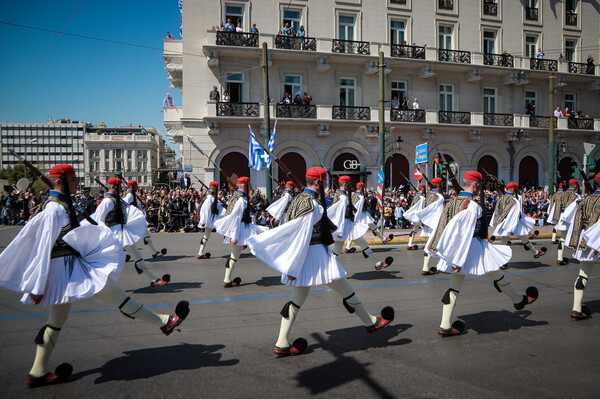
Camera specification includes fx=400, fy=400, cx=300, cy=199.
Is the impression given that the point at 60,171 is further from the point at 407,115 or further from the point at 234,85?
the point at 407,115

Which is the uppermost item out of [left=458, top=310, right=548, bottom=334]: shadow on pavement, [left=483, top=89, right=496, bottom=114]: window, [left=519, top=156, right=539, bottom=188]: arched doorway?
[left=483, top=89, right=496, bottom=114]: window

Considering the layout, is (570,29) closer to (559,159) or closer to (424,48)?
(559,159)

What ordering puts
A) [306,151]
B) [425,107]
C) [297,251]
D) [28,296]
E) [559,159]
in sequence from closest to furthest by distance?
[28,296], [297,251], [306,151], [425,107], [559,159]

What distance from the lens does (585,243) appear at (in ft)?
19.2

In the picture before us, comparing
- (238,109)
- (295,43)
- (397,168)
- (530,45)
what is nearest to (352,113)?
(397,168)

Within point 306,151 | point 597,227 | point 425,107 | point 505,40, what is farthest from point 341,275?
point 505,40

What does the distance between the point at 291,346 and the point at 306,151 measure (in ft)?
70.1

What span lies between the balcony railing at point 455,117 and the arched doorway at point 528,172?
5825 mm

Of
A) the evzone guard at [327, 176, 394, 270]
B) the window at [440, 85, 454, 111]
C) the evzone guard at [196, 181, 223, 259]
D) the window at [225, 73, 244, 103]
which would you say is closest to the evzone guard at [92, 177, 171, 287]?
the evzone guard at [196, 181, 223, 259]

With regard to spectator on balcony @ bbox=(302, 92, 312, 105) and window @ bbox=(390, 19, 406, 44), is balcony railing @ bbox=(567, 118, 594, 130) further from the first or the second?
spectator on balcony @ bbox=(302, 92, 312, 105)

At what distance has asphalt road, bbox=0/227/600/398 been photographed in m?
3.82

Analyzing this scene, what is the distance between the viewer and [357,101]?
26359 millimetres

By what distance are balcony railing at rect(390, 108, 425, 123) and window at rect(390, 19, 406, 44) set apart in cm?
497

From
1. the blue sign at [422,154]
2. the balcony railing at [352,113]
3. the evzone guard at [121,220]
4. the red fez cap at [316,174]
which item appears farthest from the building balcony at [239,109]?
the red fez cap at [316,174]
